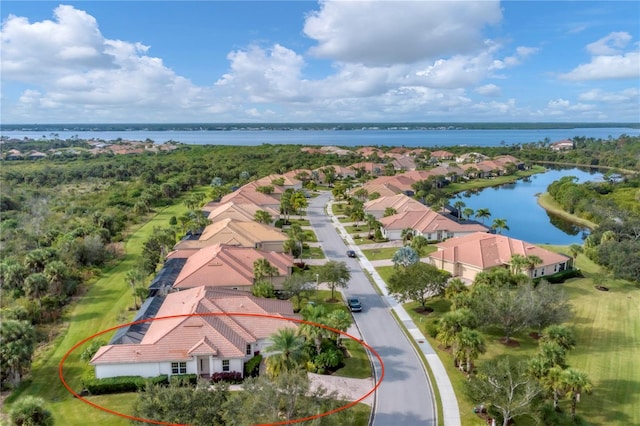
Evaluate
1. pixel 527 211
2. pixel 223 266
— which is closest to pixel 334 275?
pixel 223 266

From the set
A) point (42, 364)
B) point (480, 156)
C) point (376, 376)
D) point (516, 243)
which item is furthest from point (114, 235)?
point (480, 156)

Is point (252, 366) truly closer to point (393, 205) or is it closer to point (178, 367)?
point (178, 367)

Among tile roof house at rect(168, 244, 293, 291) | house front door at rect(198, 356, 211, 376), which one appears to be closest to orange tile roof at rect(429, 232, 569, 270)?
tile roof house at rect(168, 244, 293, 291)

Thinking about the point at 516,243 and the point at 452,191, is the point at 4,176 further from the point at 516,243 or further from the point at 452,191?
the point at 516,243

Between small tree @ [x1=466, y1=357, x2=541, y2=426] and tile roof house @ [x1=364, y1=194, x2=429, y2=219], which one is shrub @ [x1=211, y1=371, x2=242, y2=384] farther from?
tile roof house @ [x1=364, y1=194, x2=429, y2=219]

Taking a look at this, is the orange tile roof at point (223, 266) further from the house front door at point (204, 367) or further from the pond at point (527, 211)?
the pond at point (527, 211)

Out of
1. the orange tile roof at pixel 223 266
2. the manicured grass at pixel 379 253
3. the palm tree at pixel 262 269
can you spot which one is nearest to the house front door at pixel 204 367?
the orange tile roof at pixel 223 266
